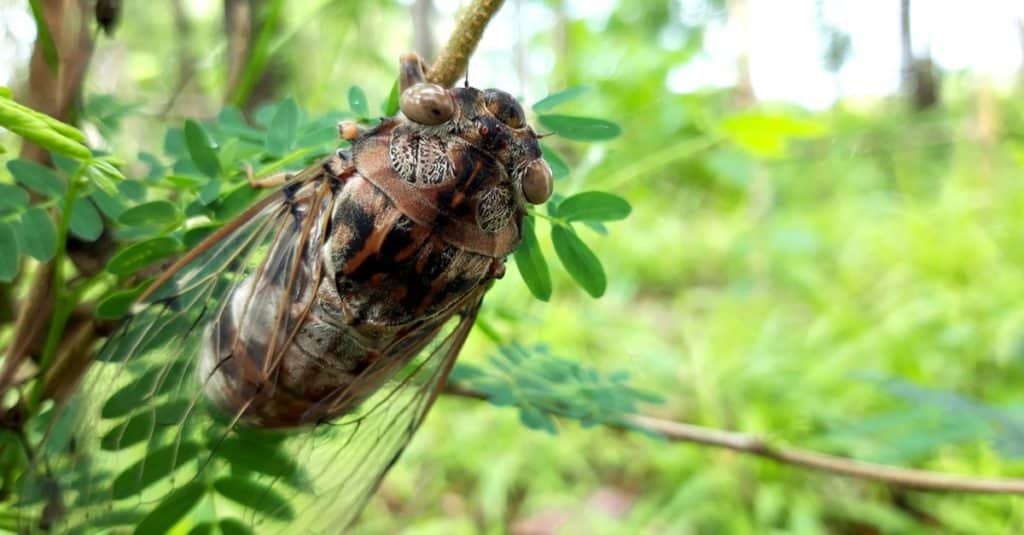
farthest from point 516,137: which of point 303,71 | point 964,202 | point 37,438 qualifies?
point 964,202

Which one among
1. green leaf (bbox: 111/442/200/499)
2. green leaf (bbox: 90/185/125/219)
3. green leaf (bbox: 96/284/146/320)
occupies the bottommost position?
green leaf (bbox: 111/442/200/499)

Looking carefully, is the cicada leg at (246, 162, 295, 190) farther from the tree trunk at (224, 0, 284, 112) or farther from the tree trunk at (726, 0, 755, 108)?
the tree trunk at (726, 0, 755, 108)

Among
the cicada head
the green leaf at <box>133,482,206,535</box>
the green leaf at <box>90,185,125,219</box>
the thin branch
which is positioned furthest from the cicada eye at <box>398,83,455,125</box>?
the thin branch

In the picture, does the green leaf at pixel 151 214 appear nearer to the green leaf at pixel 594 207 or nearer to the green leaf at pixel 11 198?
the green leaf at pixel 11 198

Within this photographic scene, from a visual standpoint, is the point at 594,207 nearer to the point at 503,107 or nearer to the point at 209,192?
the point at 503,107

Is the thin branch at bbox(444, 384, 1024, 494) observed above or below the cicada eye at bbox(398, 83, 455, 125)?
below

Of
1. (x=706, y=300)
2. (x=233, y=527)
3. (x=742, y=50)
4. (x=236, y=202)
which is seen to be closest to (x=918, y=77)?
(x=742, y=50)
